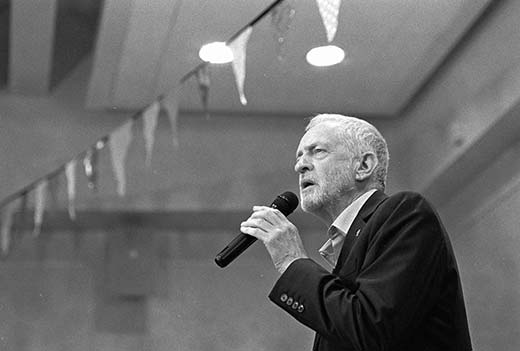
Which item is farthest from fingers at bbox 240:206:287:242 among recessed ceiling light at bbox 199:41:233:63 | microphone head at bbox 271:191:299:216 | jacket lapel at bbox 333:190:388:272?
recessed ceiling light at bbox 199:41:233:63

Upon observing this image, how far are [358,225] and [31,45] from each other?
3240mm

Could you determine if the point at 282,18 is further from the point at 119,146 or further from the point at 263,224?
the point at 263,224

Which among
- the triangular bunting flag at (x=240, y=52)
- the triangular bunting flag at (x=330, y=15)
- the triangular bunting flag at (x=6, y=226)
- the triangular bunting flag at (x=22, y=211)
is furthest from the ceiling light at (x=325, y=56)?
the triangular bunting flag at (x=6, y=226)

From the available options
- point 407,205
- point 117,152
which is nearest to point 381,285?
point 407,205

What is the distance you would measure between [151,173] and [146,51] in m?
1.06

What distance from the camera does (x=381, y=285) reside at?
1378 mm

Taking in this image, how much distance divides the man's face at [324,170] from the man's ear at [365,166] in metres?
0.01

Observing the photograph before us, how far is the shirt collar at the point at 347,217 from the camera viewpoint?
162 cm

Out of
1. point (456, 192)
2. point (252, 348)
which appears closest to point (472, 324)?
point (456, 192)

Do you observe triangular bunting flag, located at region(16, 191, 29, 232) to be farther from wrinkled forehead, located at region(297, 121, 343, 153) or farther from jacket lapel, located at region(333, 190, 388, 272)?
jacket lapel, located at region(333, 190, 388, 272)

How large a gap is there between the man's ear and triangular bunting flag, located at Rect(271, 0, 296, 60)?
5.53ft

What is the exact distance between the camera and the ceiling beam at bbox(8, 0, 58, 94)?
4.05 metres

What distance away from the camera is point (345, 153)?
1.71 meters

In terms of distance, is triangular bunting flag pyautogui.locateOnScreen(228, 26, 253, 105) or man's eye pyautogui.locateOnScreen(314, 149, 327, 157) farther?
triangular bunting flag pyautogui.locateOnScreen(228, 26, 253, 105)
